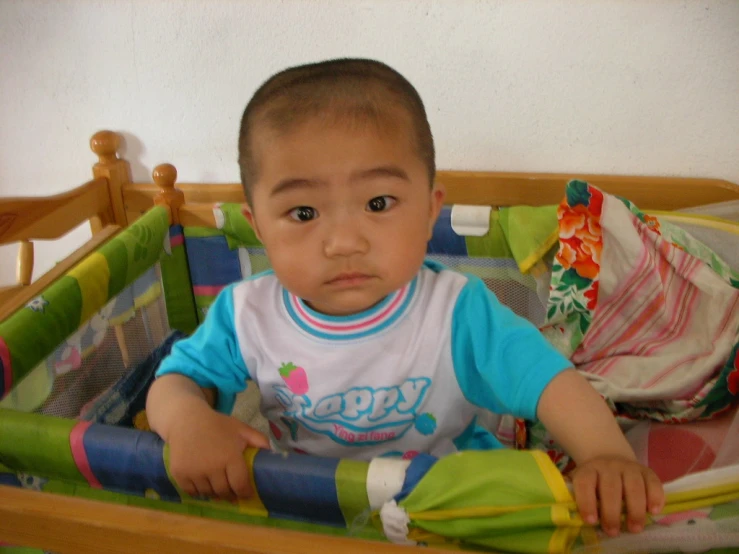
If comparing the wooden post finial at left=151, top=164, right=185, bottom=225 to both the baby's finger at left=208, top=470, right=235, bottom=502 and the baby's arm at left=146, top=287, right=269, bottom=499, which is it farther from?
the baby's finger at left=208, top=470, right=235, bottom=502

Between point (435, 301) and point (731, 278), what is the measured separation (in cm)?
50

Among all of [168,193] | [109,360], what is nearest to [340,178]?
[109,360]

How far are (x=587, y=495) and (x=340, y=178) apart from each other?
0.34 meters

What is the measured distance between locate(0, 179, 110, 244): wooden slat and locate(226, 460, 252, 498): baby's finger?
791mm

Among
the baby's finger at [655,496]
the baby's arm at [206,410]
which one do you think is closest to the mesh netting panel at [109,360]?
the baby's arm at [206,410]

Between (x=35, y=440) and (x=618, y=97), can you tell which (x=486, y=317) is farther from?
(x=618, y=97)

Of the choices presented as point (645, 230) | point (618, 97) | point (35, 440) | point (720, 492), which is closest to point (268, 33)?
point (618, 97)

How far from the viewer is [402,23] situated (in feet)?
3.89

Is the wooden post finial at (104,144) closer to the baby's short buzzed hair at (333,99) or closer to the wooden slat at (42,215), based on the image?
the wooden slat at (42,215)

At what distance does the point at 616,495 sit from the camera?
0.49m

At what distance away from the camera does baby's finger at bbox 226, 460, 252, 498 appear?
1.84 feet

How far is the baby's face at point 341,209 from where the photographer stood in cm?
62

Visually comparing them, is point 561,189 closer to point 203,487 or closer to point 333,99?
point 333,99

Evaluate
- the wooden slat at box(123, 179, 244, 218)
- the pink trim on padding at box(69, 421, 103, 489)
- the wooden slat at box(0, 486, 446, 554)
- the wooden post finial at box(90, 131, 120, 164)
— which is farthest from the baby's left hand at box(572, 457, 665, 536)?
the wooden post finial at box(90, 131, 120, 164)
